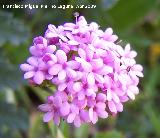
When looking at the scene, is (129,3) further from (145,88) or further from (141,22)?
(145,88)

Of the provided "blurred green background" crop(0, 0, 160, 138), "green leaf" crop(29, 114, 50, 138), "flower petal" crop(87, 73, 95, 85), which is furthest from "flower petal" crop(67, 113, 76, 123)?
"green leaf" crop(29, 114, 50, 138)

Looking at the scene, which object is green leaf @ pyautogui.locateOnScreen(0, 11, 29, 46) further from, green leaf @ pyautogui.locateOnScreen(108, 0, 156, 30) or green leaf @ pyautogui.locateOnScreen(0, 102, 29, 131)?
green leaf @ pyautogui.locateOnScreen(108, 0, 156, 30)

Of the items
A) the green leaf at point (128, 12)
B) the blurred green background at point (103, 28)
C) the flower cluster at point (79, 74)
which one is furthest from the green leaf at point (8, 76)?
the green leaf at point (128, 12)

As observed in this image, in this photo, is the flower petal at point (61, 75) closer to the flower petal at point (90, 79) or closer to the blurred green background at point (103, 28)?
the flower petal at point (90, 79)

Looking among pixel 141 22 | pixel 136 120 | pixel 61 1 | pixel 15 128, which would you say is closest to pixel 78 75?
pixel 15 128

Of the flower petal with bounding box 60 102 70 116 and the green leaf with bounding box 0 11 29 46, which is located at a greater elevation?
the green leaf with bounding box 0 11 29 46

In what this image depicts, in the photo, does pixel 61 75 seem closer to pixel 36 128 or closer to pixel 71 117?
pixel 71 117
